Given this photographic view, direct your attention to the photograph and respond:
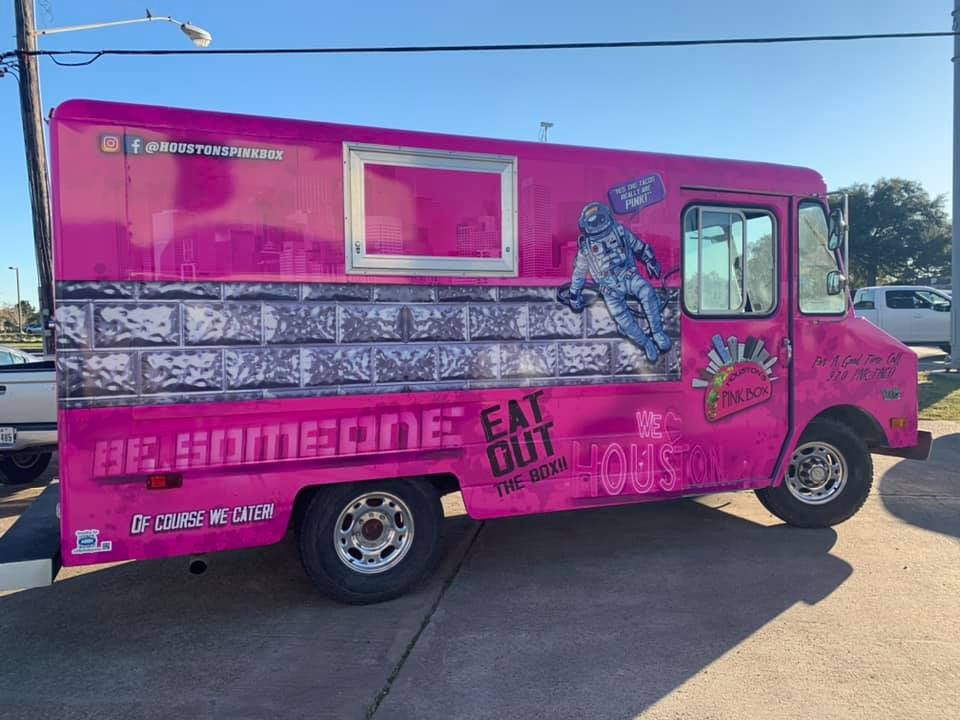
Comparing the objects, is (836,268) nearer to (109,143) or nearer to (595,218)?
(595,218)

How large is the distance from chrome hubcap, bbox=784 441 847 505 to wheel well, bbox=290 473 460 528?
2.94 m

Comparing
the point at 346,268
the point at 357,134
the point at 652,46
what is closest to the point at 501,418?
the point at 346,268

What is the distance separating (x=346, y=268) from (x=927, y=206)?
141ft

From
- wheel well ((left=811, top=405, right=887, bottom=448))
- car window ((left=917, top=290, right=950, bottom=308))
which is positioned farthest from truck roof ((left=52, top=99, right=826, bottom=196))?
car window ((left=917, top=290, right=950, bottom=308))

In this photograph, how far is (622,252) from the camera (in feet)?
15.7

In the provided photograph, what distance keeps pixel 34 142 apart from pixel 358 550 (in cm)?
809

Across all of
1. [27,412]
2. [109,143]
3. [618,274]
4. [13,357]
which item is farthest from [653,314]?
[13,357]

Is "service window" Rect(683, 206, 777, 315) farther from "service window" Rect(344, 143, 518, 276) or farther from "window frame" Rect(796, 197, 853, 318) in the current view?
"service window" Rect(344, 143, 518, 276)

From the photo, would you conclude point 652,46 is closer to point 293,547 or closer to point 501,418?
point 501,418

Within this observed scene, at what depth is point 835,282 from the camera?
5.46 meters

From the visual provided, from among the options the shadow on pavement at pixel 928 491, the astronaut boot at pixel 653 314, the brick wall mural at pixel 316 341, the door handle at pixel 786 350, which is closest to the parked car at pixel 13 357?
the brick wall mural at pixel 316 341

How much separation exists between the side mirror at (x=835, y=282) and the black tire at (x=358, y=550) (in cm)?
353

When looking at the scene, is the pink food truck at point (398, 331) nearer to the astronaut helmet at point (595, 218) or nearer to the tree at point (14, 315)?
the astronaut helmet at point (595, 218)

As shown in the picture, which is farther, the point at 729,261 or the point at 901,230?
the point at 901,230
